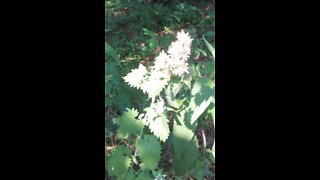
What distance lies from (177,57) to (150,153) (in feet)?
1.25

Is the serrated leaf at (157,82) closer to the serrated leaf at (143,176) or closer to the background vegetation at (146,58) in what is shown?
the background vegetation at (146,58)

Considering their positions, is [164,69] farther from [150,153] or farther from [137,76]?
[150,153]

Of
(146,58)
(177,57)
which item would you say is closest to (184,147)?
(177,57)

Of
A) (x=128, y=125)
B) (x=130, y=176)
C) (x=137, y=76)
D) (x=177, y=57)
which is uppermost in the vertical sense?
(x=177, y=57)

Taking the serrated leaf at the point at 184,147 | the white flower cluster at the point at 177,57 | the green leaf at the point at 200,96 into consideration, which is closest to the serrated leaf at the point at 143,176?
the serrated leaf at the point at 184,147

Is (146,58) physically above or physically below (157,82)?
below

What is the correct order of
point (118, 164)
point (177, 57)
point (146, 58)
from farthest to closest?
point (146, 58) → point (118, 164) → point (177, 57)

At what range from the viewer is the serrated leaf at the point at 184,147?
1.81 m

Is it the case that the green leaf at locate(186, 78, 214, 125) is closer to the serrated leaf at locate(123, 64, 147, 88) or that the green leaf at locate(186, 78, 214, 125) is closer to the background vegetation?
the background vegetation

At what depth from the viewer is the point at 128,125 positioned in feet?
5.87

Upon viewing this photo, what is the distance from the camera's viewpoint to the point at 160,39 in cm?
207
